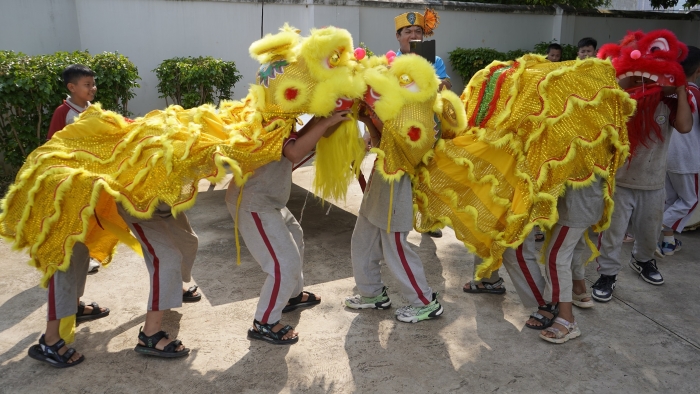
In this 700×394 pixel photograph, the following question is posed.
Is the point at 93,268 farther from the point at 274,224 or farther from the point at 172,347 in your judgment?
the point at 274,224

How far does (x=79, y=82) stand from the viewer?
3.71 metres

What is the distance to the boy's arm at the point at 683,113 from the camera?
11.1ft

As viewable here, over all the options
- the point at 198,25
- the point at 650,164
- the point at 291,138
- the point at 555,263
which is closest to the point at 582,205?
the point at 555,263

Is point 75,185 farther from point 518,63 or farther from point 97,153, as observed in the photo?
point 518,63

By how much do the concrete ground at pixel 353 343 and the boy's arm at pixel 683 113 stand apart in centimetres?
118

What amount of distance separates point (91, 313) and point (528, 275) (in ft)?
8.77

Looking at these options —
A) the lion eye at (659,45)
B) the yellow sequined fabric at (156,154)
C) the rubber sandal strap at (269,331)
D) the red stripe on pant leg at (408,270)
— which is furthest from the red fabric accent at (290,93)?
the lion eye at (659,45)

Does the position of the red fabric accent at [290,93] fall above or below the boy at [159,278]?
above

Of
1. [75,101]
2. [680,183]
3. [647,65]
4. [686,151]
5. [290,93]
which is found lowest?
[680,183]

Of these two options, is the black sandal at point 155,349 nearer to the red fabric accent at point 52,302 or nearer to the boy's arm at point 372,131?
the red fabric accent at point 52,302

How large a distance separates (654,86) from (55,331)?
363 centimetres

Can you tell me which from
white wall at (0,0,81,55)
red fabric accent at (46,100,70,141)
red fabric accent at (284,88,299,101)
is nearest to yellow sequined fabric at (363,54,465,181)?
red fabric accent at (284,88,299,101)

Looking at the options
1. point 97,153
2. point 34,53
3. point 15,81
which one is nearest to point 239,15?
point 34,53

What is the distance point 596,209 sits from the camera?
319cm
